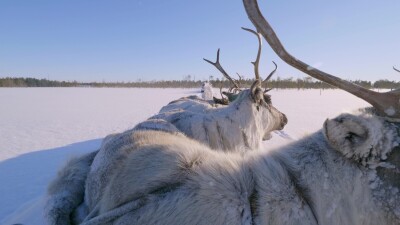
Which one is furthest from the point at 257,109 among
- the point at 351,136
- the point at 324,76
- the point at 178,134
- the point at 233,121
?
the point at 351,136

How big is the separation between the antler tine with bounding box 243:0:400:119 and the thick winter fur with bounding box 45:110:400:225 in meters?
0.09

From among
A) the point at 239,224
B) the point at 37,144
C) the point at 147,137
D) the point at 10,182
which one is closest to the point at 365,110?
the point at 239,224

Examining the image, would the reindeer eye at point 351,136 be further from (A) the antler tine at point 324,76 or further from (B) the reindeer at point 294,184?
(A) the antler tine at point 324,76

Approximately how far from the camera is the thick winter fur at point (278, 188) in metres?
1.45

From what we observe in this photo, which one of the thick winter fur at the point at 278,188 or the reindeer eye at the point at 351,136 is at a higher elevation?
the reindeer eye at the point at 351,136

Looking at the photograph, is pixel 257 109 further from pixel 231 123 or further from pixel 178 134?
pixel 178 134

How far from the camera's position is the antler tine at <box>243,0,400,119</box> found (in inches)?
61.9

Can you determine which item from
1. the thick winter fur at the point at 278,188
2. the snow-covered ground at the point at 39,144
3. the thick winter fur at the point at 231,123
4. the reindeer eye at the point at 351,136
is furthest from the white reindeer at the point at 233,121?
the reindeer eye at the point at 351,136

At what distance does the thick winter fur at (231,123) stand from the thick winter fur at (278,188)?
216 cm

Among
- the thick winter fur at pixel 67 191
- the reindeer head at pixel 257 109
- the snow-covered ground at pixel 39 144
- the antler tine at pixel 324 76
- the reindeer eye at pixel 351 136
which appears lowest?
the snow-covered ground at pixel 39 144

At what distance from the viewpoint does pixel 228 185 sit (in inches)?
59.8

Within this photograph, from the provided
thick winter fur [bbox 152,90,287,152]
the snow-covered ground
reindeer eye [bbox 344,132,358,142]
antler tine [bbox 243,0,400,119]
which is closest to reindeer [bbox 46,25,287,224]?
thick winter fur [bbox 152,90,287,152]

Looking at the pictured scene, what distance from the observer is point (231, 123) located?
435 cm

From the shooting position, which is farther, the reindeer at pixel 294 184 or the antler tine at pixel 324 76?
the antler tine at pixel 324 76
